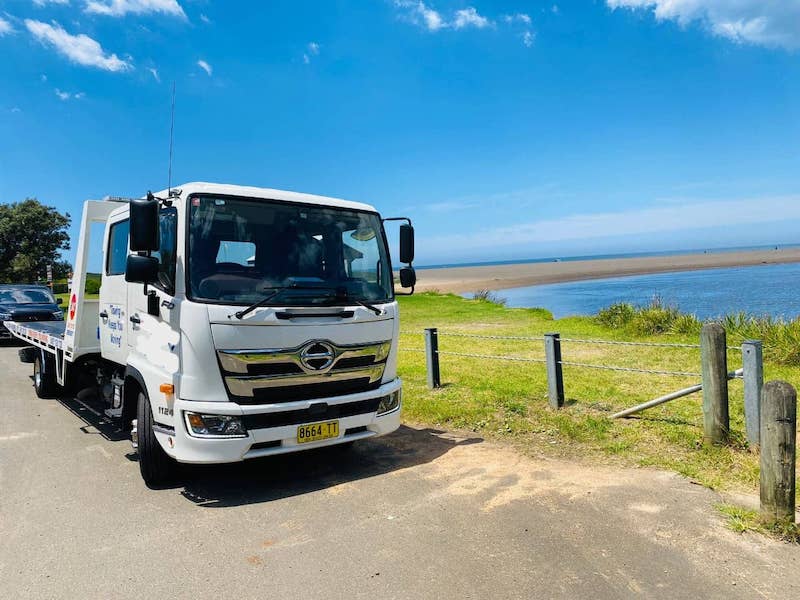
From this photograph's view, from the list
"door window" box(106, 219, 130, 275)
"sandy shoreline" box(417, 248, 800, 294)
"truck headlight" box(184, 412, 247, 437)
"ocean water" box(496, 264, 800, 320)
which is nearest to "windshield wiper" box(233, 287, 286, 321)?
"truck headlight" box(184, 412, 247, 437)

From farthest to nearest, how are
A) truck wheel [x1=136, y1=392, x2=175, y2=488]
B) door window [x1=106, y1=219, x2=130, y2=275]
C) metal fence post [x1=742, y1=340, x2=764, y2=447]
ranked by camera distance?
door window [x1=106, y1=219, x2=130, y2=275] → metal fence post [x1=742, y1=340, x2=764, y2=447] → truck wheel [x1=136, y1=392, x2=175, y2=488]

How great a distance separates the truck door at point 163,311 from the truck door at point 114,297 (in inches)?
23.7

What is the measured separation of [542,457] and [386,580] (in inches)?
107

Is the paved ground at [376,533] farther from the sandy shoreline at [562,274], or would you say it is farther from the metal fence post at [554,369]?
the sandy shoreline at [562,274]

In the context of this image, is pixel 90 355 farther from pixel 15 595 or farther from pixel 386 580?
pixel 386 580

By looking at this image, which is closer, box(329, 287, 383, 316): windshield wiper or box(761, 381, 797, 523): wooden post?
box(761, 381, 797, 523): wooden post

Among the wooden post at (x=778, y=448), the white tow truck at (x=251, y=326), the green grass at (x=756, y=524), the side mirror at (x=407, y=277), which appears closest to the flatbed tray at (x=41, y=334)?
the white tow truck at (x=251, y=326)

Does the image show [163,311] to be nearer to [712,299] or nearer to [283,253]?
[283,253]

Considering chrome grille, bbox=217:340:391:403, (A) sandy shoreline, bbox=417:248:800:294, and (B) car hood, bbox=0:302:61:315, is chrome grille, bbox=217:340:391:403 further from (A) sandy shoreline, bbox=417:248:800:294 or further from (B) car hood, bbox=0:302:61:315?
(A) sandy shoreline, bbox=417:248:800:294

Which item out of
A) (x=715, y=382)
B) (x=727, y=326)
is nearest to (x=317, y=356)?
(x=715, y=382)

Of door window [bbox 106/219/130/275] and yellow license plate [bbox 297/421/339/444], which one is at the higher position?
door window [bbox 106/219/130/275]

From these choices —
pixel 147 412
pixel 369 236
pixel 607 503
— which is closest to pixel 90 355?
pixel 147 412

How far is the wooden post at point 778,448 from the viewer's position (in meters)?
3.79

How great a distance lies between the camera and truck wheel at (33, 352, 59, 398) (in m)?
8.80
